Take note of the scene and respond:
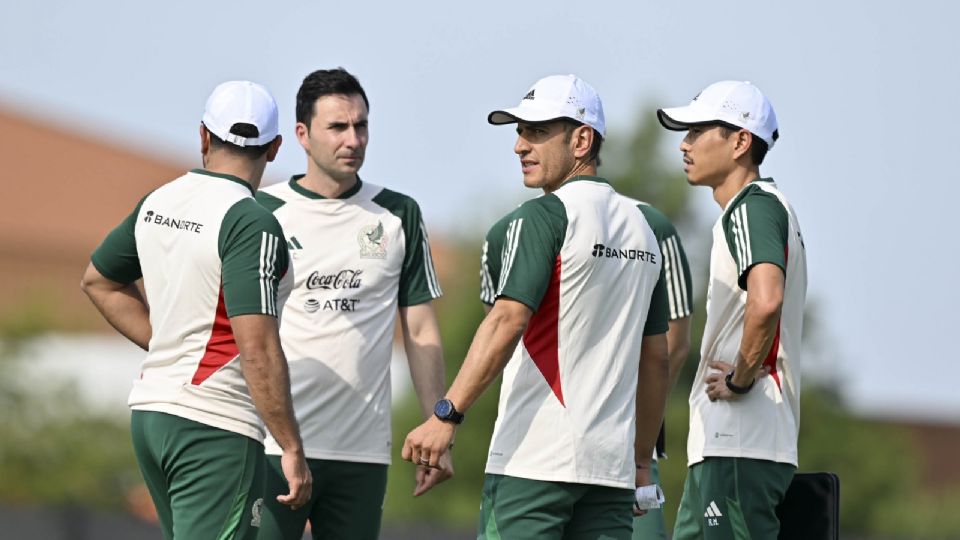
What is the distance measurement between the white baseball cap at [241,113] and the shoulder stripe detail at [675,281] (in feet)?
7.08

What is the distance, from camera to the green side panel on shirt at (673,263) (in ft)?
26.4

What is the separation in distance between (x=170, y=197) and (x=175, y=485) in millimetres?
1160

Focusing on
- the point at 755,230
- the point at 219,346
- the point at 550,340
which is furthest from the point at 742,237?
the point at 219,346

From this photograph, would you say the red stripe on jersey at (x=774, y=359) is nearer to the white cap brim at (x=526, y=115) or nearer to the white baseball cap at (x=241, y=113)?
the white cap brim at (x=526, y=115)

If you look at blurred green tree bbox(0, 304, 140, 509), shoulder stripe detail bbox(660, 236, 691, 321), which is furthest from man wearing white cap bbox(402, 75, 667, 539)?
blurred green tree bbox(0, 304, 140, 509)

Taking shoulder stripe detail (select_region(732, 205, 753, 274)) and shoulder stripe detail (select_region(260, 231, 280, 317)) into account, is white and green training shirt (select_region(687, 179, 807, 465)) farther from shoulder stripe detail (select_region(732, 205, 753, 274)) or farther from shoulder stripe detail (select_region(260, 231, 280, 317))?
shoulder stripe detail (select_region(260, 231, 280, 317))

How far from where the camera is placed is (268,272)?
21.5 ft

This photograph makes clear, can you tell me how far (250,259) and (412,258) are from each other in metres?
1.67

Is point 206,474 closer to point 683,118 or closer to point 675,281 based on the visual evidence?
point 683,118

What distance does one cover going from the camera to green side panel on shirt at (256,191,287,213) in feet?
26.5

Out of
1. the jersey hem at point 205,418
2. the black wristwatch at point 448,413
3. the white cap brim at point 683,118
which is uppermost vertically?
the white cap brim at point 683,118

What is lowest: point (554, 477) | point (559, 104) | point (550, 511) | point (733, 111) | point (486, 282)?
point (550, 511)

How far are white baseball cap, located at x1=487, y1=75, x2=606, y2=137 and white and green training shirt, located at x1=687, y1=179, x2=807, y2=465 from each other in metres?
0.75

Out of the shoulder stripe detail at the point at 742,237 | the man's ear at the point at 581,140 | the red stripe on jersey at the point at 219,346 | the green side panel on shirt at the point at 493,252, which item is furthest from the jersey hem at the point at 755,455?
the red stripe on jersey at the point at 219,346
